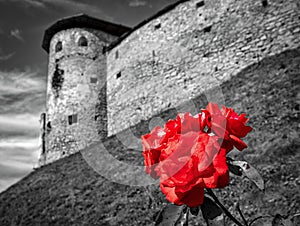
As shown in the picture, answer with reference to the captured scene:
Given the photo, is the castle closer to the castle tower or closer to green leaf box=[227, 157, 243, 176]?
the castle tower

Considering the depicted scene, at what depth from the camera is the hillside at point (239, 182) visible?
4.20 m

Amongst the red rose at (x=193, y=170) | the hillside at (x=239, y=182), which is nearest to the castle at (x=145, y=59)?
the hillside at (x=239, y=182)

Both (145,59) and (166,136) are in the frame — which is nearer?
(166,136)

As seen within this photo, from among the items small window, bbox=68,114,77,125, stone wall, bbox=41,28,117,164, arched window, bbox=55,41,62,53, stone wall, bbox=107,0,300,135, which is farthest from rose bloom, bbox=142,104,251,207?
arched window, bbox=55,41,62,53

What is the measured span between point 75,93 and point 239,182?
41.4 feet

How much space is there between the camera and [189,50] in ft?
42.1

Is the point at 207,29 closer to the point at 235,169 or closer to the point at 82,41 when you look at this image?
the point at 82,41

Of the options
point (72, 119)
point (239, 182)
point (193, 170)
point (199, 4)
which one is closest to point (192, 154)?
point (193, 170)

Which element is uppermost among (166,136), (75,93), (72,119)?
(75,93)

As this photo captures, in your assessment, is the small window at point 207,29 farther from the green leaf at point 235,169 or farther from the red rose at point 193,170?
the red rose at point 193,170

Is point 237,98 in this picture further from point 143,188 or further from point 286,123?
point 143,188

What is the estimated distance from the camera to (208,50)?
12.1 metres

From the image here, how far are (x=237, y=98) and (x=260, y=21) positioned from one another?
15.3ft

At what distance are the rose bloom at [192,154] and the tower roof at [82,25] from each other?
16537mm
